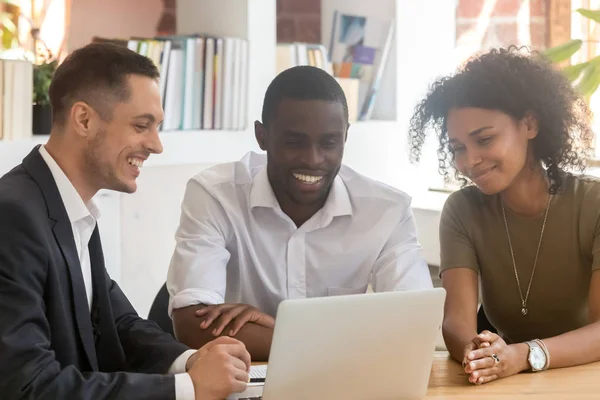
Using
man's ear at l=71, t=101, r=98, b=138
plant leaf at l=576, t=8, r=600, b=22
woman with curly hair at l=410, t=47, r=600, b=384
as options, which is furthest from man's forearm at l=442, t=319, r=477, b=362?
plant leaf at l=576, t=8, r=600, b=22

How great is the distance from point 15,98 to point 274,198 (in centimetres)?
100

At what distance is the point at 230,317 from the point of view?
1.95 m

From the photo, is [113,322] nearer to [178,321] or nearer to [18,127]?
[178,321]

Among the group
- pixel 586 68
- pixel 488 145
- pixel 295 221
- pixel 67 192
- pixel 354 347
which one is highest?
pixel 586 68

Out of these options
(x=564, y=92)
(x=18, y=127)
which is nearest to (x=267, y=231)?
(x=564, y=92)

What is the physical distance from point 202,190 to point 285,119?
11.3 inches

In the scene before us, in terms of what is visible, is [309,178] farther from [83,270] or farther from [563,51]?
[563,51]

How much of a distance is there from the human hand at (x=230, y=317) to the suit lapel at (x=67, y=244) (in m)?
0.33

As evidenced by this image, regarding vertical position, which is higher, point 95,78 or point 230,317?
point 95,78

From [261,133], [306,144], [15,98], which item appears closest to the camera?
[306,144]

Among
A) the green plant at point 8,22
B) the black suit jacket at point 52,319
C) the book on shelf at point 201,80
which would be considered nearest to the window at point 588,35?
the book on shelf at point 201,80

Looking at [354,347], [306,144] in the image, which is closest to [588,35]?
[306,144]

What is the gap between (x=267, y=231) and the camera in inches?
86.7

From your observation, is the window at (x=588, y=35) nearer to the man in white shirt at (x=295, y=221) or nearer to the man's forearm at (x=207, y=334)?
the man in white shirt at (x=295, y=221)
